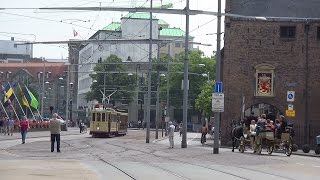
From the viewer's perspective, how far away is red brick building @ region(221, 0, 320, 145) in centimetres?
4794

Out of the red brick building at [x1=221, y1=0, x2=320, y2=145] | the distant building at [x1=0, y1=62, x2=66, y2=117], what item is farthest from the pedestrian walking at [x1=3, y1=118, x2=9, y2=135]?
the distant building at [x1=0, y1=62, x2=66, y2=117]

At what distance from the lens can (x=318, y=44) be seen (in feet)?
157

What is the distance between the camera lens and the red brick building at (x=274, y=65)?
47938mm

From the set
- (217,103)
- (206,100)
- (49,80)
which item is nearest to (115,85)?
(49,80)

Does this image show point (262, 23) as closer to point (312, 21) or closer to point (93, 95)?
point (312, 21)

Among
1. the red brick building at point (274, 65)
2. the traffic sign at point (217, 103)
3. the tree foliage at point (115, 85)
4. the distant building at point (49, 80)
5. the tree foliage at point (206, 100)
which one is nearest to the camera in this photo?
the traffic sign at point (217, 103)

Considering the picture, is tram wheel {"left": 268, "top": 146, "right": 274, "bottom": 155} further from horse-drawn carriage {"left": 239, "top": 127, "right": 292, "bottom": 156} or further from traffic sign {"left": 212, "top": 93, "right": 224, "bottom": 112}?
traffic sign {"left": 212, "top": 93, "right": 224, "bottom": 112}

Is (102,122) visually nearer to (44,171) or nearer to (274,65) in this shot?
(274,65)

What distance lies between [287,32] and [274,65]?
2.66 meters

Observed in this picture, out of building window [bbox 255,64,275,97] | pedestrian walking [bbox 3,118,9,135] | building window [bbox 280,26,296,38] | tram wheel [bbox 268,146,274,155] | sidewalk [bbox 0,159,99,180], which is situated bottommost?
pedestrian walking [bbox 3,118,9,135]

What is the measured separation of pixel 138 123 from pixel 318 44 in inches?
3138

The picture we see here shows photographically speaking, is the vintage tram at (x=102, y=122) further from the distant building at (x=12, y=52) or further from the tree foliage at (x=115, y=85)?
the distant building at (x=12, y=52)

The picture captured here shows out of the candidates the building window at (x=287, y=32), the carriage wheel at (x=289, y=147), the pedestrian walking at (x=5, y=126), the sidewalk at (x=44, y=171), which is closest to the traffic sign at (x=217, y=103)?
the carriage wheel at (x=289, y=147)

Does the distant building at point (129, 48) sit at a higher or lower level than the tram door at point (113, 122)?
higher
